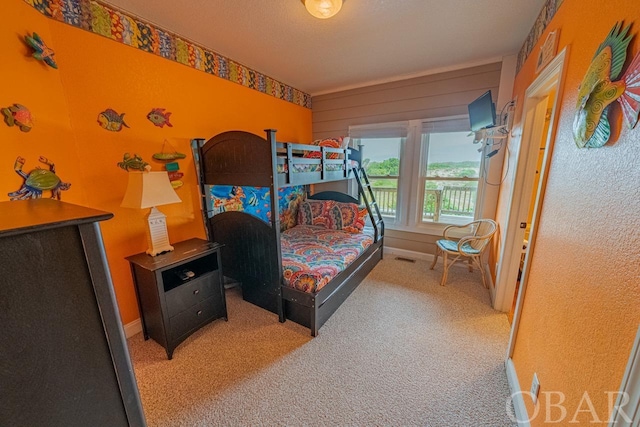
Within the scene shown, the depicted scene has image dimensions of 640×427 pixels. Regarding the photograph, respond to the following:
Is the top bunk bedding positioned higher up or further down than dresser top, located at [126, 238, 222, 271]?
higher up

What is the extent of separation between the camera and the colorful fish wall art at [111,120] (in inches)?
72.2

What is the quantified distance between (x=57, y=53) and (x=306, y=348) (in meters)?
2.74

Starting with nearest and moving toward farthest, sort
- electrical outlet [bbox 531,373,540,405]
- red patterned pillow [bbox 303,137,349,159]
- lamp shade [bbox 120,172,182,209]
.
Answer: electrical outlet [bbox 531,373,540,405], lamp shade [bbox 120,172,182,209], red patterned pillow [bbox 303,137,349,159]

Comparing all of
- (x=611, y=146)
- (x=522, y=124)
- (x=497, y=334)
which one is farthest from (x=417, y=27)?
(x=497, y=334)

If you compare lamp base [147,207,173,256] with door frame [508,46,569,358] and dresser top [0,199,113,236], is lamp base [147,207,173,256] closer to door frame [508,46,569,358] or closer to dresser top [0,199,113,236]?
dresser top [0,199,113,236]

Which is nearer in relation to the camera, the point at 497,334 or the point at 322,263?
the point at 497,334

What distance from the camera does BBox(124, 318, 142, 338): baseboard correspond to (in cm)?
208

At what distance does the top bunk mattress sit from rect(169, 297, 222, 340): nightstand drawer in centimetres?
67

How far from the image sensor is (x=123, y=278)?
80.3 inches

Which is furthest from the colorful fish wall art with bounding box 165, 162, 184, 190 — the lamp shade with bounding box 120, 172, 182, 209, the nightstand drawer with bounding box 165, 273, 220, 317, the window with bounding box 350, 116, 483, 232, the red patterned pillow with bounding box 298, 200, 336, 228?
the window with bounding box 350, 116, 483, 232

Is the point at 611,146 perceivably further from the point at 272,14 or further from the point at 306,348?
the point at 272,14

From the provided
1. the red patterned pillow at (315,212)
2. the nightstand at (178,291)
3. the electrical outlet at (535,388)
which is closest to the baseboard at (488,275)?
the electrical outlet at (535,388)

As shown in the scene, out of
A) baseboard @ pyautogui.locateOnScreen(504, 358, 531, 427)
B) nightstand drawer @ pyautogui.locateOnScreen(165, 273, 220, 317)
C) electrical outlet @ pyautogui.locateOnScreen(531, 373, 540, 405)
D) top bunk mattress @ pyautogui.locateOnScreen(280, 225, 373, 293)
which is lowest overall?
baseboard @ pyautogui.locateOnScreen(504, 358, 531, 427)

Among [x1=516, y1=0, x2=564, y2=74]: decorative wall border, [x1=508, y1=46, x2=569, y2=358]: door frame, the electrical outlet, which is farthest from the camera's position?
[x1=516, y1=0, x2=564, y2=74]: decorative wall border
